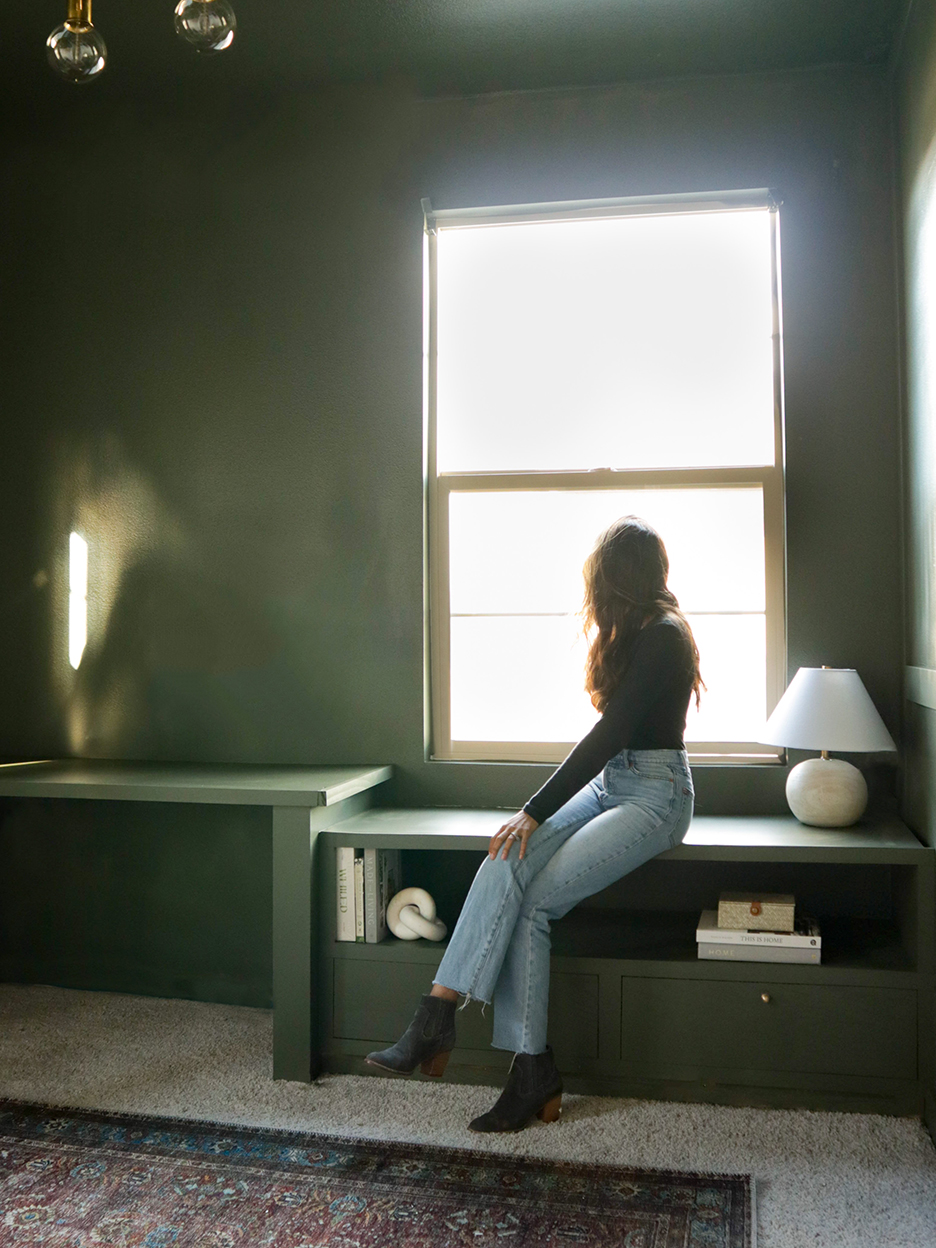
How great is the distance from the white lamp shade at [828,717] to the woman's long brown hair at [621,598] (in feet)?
1.14

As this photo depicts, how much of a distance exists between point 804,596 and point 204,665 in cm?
215

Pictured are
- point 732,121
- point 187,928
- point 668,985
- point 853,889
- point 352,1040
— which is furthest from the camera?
point 187,928

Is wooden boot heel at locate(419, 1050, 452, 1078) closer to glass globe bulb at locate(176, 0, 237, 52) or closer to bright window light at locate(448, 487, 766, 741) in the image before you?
bright window light at locate(448, 487, 766, 741)

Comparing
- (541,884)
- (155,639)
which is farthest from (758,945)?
(155,639)

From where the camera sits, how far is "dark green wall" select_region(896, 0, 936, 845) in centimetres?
280

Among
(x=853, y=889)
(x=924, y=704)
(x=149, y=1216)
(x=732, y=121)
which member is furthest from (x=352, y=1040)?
(x=732, y=121)

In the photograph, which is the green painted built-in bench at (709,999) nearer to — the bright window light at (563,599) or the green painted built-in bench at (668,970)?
the green painted built-in bench at (668,970)

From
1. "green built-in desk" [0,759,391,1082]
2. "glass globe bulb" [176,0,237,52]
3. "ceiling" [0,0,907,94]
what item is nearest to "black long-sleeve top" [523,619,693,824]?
"green built-in desk" [0,759,391,1082]

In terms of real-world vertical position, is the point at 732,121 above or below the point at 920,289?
above

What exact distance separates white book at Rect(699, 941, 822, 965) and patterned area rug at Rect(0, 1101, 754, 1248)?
1.94 ft

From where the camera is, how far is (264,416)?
3762 mm

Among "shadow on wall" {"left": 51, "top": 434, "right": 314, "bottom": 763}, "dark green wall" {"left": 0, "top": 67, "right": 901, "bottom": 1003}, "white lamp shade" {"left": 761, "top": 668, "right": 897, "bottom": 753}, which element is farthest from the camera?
"shadow on wall" {"left": 51, "top": 434, "right": 314, "bottom": 763}

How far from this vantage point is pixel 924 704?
9.45 ft

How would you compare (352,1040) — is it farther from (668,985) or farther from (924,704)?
(924,704)
